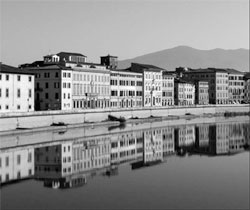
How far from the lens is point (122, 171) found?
45.7m

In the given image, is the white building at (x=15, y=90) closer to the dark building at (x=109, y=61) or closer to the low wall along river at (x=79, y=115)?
the low wall along river at (x=79, y=115)

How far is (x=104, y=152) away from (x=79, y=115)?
2916cm

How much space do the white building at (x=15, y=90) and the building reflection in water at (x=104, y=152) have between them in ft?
48.9

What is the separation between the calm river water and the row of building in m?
10.4

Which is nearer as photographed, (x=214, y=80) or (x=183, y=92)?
(x=183, y=92)

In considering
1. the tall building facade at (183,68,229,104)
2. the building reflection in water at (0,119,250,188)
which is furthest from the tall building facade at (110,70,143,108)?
the tall building facade at (183,68,229,104)

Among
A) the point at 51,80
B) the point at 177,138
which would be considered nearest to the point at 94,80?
the point at 51,80

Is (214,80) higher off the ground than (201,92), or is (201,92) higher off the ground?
(214,80)

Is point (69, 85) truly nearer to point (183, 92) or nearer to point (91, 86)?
point (91, 86)

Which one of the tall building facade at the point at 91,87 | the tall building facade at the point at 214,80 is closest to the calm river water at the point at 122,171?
the tall building facade at the point at 91,87

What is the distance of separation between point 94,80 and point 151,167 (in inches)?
2265

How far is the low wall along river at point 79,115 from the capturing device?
6894 centimetres

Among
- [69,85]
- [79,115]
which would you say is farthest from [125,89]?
[79,115]

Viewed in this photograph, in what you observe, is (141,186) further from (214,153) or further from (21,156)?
(214,153)
